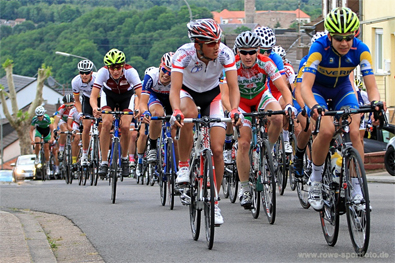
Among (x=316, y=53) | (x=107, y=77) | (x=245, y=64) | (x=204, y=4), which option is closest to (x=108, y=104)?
(x=107, y=77)

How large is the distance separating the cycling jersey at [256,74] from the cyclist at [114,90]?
3140 mm

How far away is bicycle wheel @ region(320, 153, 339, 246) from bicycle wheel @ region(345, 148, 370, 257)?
1.07 ft

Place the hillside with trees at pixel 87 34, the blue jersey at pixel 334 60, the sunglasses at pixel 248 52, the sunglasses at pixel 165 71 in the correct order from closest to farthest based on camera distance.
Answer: the blue jersey at pixel 334 60 → the sunglasses at pixel 248 52 → the sunglasses at pixel 165 71 → the hillside with trees at pixel 87 34

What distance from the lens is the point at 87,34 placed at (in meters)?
92.9

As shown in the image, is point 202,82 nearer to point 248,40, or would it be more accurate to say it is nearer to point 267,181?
point 248,40

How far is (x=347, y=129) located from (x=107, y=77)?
674 centimetres

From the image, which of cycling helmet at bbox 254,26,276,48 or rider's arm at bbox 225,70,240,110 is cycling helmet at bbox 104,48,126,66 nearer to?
cycling helmet at bbox 254,26,276,48

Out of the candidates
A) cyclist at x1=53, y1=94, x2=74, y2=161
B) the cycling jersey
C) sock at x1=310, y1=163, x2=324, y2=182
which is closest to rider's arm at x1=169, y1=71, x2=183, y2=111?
sock at x1=310, y1=163, x2=324, y2=182

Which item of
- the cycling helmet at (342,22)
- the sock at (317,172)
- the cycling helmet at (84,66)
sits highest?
the cycling helmet at (84,66)

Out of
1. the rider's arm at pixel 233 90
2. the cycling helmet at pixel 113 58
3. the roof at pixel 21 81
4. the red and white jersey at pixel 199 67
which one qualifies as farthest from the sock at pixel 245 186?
the roof at pixel 21 81

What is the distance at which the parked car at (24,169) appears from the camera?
34.8 m

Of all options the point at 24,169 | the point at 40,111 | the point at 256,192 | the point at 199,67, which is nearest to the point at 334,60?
the point at 199,67

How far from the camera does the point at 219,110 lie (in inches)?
346

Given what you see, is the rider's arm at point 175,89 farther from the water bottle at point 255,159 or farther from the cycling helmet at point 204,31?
the water bottle at point 255,159
